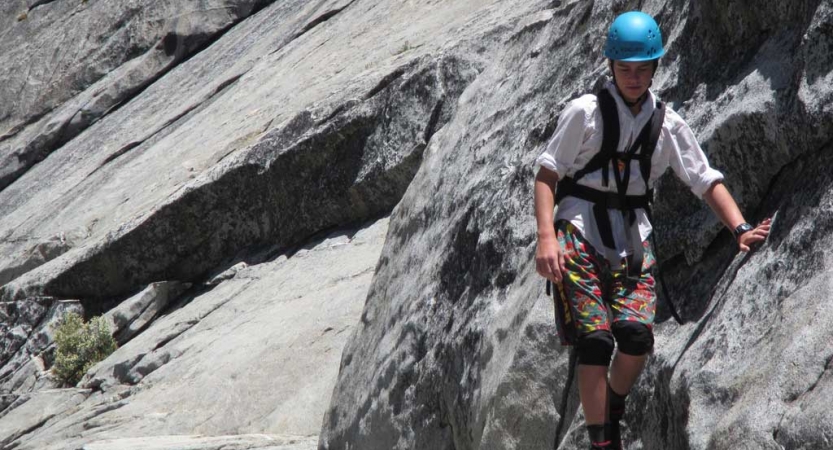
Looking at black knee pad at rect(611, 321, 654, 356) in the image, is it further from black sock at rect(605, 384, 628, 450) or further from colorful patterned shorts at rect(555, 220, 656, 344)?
black sock at rect(605, 384, 628, 450)

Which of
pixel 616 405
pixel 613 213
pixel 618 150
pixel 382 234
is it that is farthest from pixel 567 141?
pixel 382 234

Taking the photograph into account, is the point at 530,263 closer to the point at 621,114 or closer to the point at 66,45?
the point at 621,114

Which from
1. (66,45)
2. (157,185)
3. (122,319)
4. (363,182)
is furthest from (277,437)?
(66,45)

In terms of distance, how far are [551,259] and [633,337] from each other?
0.55 metres

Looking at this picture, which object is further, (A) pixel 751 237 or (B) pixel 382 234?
(B) pixel 382 234

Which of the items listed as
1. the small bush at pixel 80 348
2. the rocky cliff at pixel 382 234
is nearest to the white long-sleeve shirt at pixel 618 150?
the rocky cliff at pixel 382 234

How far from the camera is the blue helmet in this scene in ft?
Result: 16.8

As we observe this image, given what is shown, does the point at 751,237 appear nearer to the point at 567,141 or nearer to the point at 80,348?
the point at 567,141

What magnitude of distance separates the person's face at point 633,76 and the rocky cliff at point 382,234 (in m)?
0.77

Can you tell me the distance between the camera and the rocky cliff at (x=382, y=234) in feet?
17.0

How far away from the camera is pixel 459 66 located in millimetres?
14797

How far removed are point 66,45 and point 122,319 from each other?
17748mm

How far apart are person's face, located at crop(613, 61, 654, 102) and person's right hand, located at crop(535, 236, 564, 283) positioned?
831mm

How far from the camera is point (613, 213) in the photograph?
5312 mm
